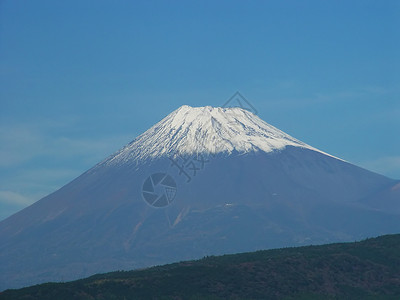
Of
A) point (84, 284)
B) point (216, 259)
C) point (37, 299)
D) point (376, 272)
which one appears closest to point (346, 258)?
point (376, 272)

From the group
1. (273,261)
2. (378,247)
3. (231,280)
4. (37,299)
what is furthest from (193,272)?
(378,247)

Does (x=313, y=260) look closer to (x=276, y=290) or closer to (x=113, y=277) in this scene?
(x=276, y=290)

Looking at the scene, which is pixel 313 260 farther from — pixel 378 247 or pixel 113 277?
pixel 113 277

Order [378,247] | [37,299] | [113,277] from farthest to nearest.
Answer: [378,247], [113,277], [37,299]

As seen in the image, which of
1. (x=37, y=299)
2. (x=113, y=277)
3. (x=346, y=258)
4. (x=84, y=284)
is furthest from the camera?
(x=346, y=258)

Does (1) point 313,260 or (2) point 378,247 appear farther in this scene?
(2) point 378,247

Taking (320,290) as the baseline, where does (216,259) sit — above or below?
above
